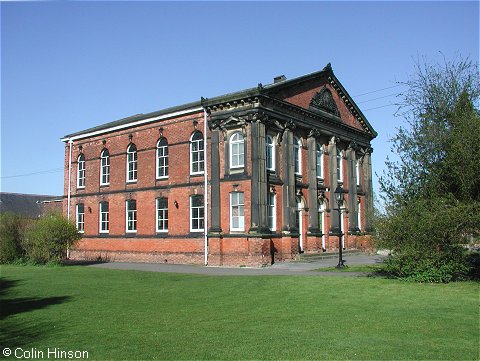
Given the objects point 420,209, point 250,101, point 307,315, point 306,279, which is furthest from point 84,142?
point 307,315

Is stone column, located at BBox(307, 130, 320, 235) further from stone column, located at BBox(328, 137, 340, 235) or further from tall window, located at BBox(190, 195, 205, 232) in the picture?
tall window, located at BBox(190, 195, 205, 232)

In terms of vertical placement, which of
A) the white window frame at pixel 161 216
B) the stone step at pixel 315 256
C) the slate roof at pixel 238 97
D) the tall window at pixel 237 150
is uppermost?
the slate roof at pixel 238 97

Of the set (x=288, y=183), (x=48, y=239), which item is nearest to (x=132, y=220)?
(x=48, y=239)

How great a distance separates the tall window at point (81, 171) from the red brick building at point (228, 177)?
12 centimetres

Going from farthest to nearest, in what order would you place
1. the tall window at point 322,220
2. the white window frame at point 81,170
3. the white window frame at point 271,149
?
1. the white window frame at point 81,170
2. the tall window at point 322,220
3. the white window frame at point 271,149

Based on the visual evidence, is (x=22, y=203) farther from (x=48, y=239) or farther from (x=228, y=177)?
(x=228, y=177)

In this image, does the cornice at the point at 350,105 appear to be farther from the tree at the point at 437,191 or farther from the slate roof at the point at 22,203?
the slate roof at the point at 22,203

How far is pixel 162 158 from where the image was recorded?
1185 inches

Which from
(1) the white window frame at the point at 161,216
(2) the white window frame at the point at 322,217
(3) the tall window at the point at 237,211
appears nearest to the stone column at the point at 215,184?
(3) the tall window at the point at 237,211

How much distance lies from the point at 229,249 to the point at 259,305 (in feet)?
44.7

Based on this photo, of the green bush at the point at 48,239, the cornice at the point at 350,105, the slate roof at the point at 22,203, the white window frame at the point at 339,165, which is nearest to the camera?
the green bush at the point at 48,239

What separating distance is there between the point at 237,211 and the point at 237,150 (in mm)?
3283

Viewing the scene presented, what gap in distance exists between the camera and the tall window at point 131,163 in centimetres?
3175

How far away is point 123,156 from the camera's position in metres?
32.4
